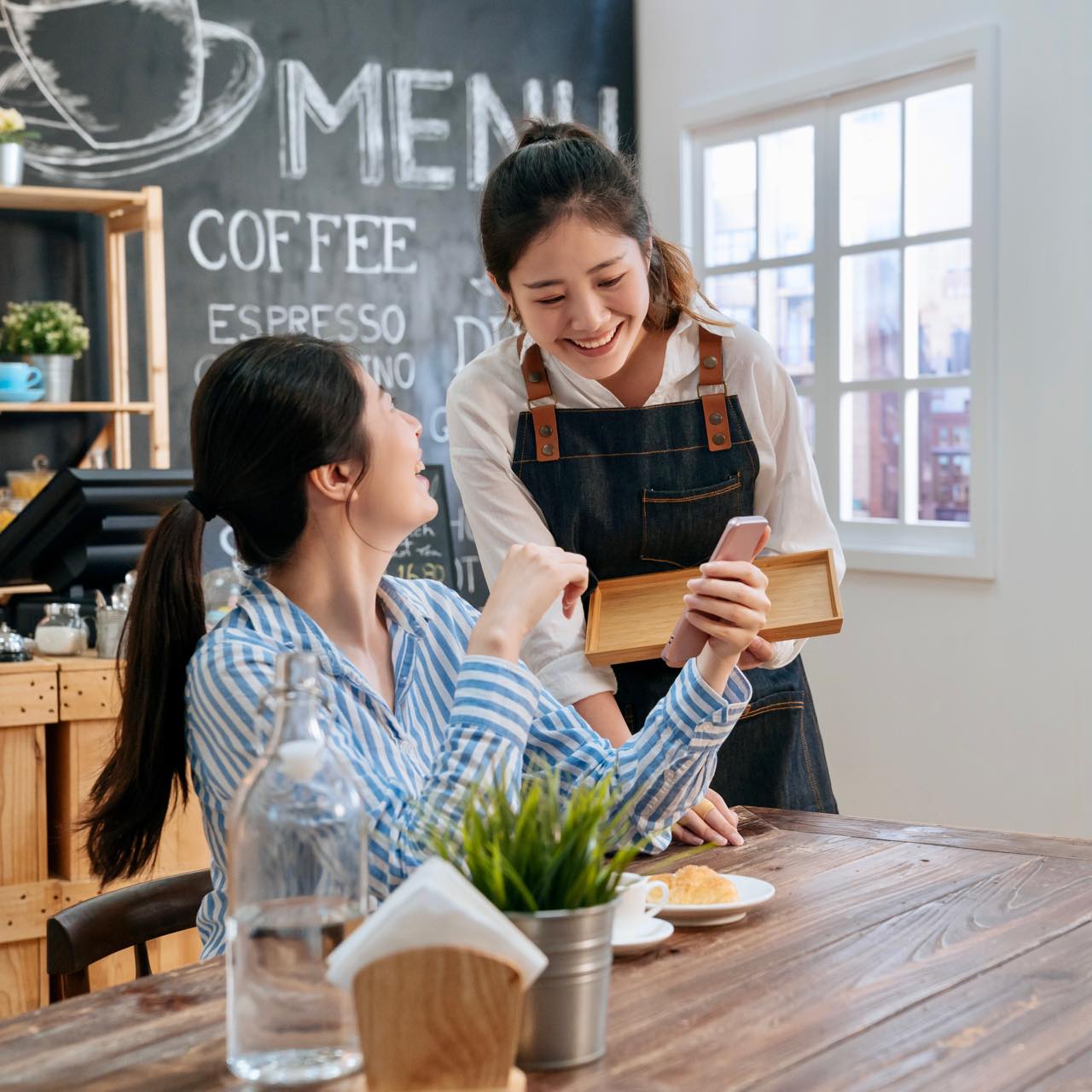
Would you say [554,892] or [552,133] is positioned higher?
[552,133]

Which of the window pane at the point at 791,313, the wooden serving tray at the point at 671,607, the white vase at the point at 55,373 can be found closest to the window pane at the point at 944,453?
the window pane at the point at 791,313

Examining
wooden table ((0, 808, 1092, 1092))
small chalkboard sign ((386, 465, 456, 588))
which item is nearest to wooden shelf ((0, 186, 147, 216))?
small chalkboard sign ((386, 465, 456, 588))

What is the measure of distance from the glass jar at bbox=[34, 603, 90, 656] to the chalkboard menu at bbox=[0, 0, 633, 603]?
1.31 metres

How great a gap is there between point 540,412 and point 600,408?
0.10 meters

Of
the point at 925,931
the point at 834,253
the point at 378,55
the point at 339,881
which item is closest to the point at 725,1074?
the point at 339,881

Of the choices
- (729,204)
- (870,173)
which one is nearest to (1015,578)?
(870,173)

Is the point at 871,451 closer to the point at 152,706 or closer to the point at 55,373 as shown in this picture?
the point at 55,373

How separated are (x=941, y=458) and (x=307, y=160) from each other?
208cm

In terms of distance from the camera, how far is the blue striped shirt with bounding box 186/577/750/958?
1.34 metres

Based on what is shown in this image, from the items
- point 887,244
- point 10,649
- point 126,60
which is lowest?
point 10,649

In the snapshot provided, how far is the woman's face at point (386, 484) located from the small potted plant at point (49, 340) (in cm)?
246

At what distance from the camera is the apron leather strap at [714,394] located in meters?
2.13

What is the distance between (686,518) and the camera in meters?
2.15

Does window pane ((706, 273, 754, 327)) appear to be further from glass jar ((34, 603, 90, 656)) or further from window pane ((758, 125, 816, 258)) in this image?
glass jar ((34, 603, 90, 656))
